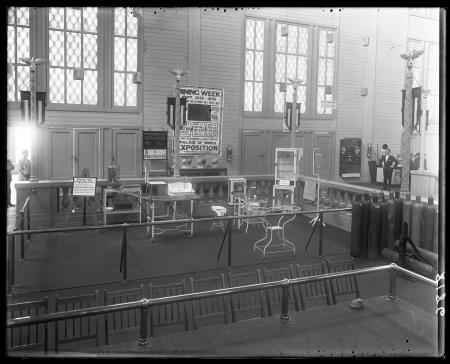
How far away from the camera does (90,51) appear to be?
1309 centimetres

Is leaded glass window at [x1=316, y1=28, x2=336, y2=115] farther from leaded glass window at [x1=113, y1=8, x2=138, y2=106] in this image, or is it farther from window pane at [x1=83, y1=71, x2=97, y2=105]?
window pane at [x1=83, y1=71, x2=97, y2=105]

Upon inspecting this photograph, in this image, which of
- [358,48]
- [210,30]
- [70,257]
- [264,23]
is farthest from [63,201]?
[358,48]

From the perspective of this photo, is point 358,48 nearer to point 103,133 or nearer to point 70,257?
point 103,133

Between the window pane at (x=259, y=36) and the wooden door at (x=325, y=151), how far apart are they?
11.4 feet

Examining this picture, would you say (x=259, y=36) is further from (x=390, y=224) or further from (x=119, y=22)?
(x=390, y=224)

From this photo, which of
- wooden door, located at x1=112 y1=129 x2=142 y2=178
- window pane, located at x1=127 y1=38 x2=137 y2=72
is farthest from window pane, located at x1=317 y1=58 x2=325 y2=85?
wooden door, located at x1=112 y1=129 x2=142 y2=178

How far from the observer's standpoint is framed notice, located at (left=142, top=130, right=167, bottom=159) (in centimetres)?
1382

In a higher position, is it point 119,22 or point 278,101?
point 119,22

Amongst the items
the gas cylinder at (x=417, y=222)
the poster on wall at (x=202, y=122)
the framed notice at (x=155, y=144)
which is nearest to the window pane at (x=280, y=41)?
the poster on wall at (x=202, y=122)

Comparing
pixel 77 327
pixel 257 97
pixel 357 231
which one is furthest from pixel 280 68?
pixel 77 327

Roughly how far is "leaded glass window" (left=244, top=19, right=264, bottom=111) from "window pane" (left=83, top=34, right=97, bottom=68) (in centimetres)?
453

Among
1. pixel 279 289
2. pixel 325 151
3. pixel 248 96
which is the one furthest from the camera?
pixel 325 151

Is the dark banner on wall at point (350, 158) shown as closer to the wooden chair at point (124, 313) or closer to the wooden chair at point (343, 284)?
the wooden chair at point (343, 284)

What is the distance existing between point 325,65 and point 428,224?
972 centimetres
